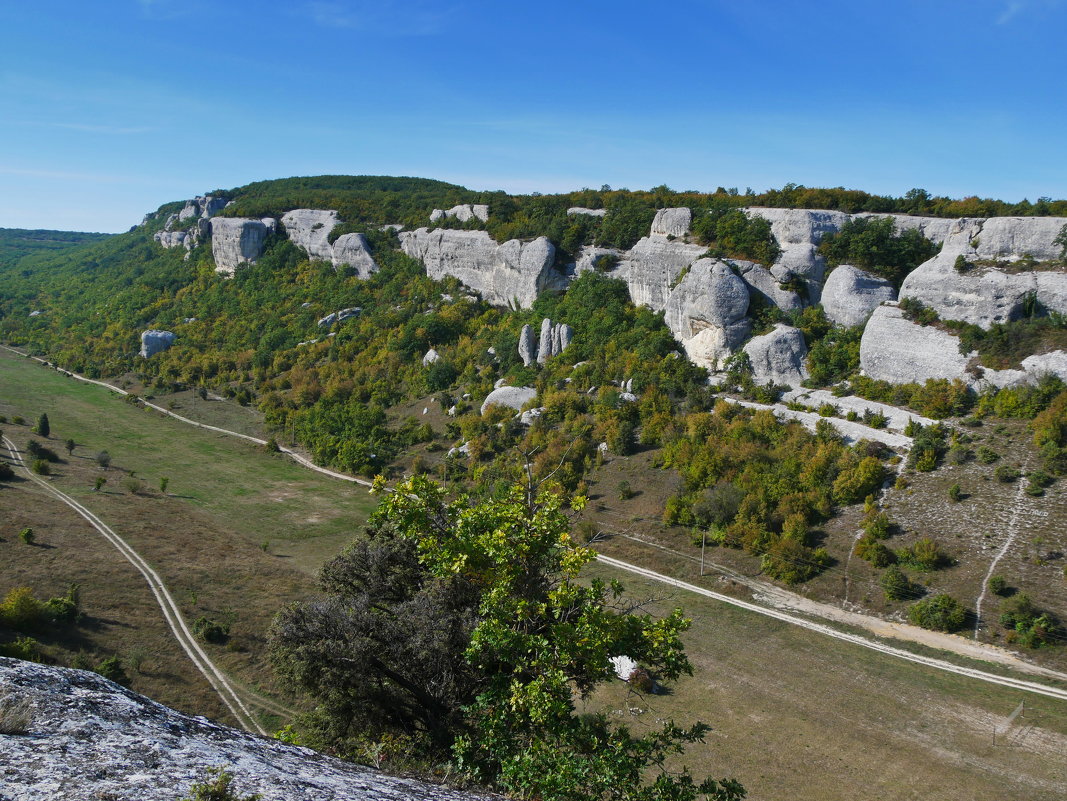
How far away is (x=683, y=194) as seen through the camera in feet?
147

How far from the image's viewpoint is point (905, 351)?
28.0 metres

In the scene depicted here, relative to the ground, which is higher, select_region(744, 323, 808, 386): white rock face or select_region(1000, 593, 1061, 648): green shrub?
select_region(744, 323, 808, 386): white rock face

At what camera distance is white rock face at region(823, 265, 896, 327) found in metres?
31.1

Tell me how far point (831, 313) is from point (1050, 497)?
535 inches

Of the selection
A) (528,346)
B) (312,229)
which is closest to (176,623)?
(528,346)

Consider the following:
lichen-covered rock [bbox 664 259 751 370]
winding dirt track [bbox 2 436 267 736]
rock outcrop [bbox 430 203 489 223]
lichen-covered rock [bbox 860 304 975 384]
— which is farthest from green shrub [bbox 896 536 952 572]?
rock outcrop [bbox 430 203 489 223]

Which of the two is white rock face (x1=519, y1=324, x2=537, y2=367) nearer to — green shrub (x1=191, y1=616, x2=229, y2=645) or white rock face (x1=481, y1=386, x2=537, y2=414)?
white rock face (x1=481, y1=386, x2=537, y2=414)

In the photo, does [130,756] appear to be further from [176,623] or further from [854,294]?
[854,294]

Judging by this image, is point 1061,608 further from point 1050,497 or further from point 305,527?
point 305,527

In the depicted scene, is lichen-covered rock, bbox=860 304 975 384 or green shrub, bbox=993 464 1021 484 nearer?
green shrub, bbox=993 464 1021 484

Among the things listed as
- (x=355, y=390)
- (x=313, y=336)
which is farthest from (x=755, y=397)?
(x=313, y=336)

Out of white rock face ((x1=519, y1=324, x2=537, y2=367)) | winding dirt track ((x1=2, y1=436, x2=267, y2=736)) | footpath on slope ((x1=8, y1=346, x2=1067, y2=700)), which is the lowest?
footpath on slope ((x1=8, y1=346, x2=1067, y2=700))

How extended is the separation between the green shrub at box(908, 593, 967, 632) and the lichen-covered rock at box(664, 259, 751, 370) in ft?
55.0

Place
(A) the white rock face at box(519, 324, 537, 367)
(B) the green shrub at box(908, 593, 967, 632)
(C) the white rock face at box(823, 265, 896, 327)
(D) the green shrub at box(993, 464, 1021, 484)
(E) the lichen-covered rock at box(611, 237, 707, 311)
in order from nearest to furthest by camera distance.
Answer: (B) the green shrub at box(908, 593, 967, 632)
(D) the green shrub at box(993, 464, 1021, 484)
(C) the white rock face at box(823, 265, 896, 327)
(E) the lichen-covered rock at box(611, 237, 707, 311)
(A) the white rock face at box(519, 324, 537, 367)
